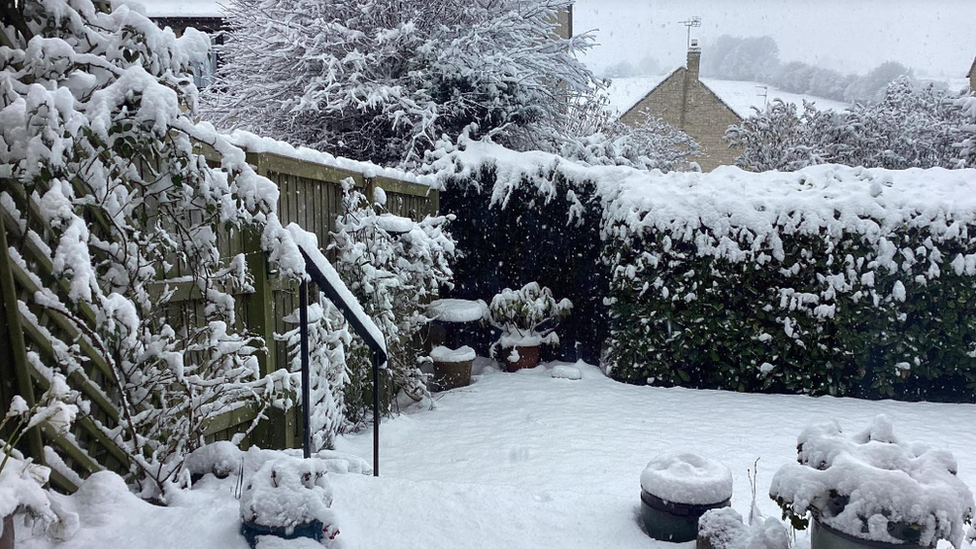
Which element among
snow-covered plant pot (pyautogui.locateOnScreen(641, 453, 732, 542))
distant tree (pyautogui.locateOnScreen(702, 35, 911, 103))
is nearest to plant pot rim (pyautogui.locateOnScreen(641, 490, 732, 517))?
snow-covered plant pot (pyautogui.locateOnScreen(641, 453, 732, 542))

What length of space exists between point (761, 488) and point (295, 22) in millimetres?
7911

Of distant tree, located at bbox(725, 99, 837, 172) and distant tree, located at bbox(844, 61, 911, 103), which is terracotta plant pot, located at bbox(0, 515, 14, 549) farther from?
distant tree, located at bbox(844, 61, 911, 103)

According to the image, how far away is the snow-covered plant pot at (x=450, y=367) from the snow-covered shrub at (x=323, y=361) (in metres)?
1.86

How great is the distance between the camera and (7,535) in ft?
5.51

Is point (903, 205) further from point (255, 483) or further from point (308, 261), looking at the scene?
point (255, 483)

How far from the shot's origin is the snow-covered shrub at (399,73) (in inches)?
320

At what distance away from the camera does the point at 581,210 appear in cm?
654

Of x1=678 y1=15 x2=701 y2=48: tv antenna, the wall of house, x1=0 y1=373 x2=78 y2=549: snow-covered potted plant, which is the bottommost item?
x1=0 y1=373 x2=78 y2=549: snow-covered potted plant

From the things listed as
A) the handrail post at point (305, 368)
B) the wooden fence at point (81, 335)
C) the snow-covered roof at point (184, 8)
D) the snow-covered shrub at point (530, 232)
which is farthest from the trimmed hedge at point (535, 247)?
the snow-covered roof at point (184, 8)

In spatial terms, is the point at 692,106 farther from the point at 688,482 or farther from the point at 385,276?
the point at 688,482

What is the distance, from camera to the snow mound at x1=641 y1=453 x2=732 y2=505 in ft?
8.09

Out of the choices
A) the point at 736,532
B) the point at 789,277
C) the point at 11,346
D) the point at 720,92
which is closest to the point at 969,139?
the point at 789,277

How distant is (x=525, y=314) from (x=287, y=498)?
453cm

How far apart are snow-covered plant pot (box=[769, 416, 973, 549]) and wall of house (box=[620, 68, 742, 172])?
20.3 meters
